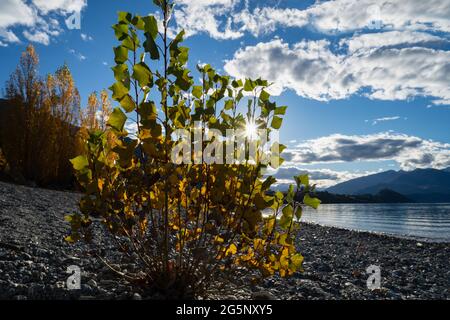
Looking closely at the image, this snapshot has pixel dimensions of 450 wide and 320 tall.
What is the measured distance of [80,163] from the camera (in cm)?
303

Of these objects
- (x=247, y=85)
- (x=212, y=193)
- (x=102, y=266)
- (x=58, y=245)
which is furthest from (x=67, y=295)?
(x=58, y=245)

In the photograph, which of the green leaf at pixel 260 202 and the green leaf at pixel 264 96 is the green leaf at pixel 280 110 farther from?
the green leaf at pixel 260 202

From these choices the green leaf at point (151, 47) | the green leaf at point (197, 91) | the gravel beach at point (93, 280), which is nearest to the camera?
the green leaf at point (151, 47)

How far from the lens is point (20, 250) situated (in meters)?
4.85

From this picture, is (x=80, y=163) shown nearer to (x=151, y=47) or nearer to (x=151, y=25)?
(x=151, y=47)

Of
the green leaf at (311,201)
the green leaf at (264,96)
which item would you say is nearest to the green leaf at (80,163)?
the green leaf at (264,96)

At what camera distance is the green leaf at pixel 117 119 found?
279 cm

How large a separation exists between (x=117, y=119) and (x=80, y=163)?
580 millimetres

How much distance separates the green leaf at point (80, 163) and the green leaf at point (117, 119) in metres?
0.48

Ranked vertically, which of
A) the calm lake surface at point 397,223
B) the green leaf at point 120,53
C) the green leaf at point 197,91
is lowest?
the calm lake surface at point 397,223

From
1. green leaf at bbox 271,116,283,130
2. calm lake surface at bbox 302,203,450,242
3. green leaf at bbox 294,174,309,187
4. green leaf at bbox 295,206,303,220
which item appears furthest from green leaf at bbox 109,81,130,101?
calm lake surface at bbox 302,203,450,242

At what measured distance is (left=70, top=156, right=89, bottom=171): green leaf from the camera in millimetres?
3012

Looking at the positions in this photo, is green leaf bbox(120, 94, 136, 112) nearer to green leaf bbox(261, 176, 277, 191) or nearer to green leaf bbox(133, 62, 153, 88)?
green leaf bbox(133, 62, 153, 88)
